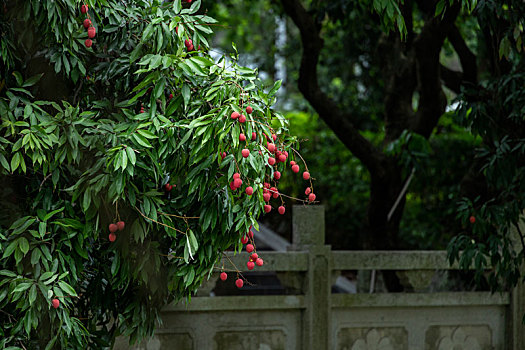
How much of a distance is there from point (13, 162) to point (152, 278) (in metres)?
0.80

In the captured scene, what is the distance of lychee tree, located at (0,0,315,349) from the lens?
261cm

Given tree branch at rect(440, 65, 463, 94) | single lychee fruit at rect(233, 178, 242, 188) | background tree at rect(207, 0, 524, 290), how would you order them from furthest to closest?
1. tree branch at rect(440, 65, 463, 94)
2. background tree at rect(207, 0, 524, 290)
3. single lychee fruit at rect(233, 178, 242, 188)

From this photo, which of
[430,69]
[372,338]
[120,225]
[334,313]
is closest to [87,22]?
[120,225]

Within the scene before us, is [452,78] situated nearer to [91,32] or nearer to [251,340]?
[251,340]

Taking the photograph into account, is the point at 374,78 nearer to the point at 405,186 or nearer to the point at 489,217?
the point at 405,186

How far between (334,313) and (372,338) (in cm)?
35

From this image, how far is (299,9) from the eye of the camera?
18.6ft

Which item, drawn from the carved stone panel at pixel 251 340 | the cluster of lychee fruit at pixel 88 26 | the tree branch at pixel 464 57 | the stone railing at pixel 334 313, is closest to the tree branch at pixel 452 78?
the tree branch at pixel 464 57

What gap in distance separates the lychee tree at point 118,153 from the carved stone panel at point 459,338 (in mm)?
2741

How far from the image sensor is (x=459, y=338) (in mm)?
5188

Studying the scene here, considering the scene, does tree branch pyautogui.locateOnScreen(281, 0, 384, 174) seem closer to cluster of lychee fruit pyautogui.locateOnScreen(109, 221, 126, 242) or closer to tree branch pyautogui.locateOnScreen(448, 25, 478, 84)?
tree branch pyautogui.locateOnScreen(448, 25, 478, 84)

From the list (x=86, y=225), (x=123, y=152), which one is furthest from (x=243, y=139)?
(x=86, y=225)

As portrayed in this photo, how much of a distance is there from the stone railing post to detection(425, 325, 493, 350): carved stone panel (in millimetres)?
851

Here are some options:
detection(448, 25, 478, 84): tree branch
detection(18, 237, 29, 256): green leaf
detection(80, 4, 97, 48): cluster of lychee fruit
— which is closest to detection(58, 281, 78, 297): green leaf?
detection(18, 237, 29, 256): green leaf
